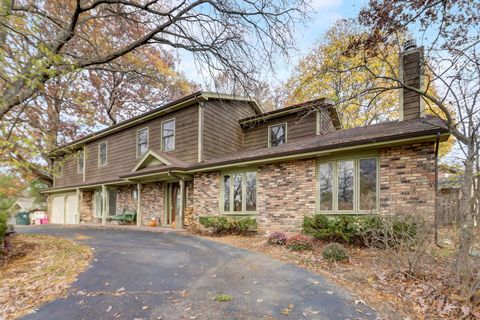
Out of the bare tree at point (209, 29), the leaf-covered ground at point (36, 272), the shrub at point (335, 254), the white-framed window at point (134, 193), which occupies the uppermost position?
the bare tree at point (209, 29)

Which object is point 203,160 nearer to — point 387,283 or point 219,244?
point 219,244

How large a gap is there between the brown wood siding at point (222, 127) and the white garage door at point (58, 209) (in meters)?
14.7

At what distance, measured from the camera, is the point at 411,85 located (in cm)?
879

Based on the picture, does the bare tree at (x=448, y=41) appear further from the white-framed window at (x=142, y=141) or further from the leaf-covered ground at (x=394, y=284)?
the white-framed window at (x=142, y=141)

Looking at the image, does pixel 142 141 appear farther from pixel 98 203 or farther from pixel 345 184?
pixel 345 184

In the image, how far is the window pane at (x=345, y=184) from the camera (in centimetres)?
817

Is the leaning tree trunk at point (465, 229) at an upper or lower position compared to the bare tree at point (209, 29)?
lower

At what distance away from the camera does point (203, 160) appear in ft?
38.4

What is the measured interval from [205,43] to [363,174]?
19.8 ft

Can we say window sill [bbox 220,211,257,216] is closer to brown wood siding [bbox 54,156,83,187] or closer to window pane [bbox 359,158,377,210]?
window pane [bbox 359,158,377,210]

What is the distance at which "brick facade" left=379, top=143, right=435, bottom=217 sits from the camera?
6.79 m

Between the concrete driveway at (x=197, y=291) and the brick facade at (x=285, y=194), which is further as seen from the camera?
the brick facade at (x=285, y=194)

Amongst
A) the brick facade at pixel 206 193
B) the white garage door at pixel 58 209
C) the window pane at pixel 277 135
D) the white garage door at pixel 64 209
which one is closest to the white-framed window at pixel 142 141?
the brick facade at pixel 206 193

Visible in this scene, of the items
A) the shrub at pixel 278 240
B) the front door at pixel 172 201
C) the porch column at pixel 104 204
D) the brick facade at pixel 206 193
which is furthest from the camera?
the porch column at pixel 104 204
